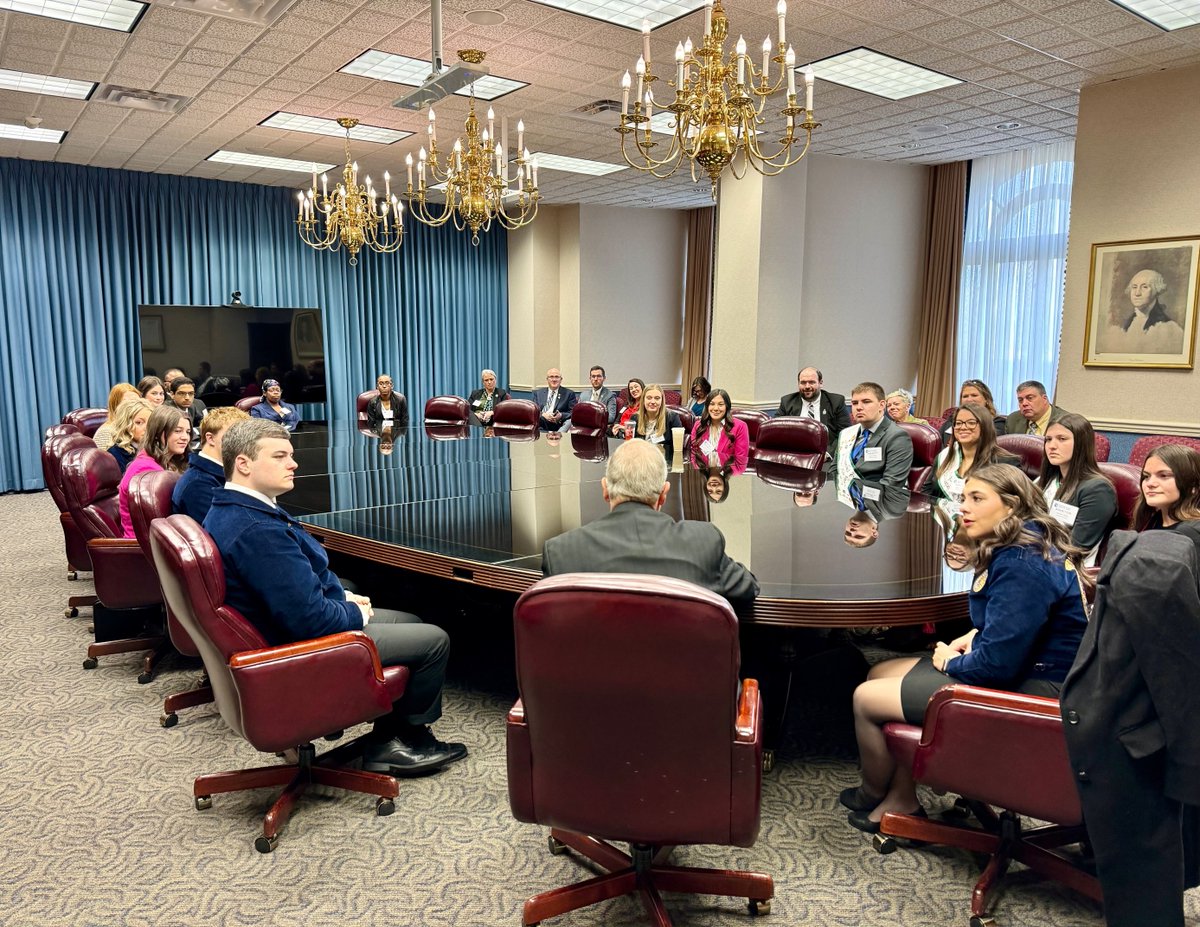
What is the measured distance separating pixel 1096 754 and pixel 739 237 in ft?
23.1

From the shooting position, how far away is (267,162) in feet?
27.6

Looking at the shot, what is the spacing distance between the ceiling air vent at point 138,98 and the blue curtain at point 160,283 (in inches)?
118

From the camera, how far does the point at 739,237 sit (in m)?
8.03

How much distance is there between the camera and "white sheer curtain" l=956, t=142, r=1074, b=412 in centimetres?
823

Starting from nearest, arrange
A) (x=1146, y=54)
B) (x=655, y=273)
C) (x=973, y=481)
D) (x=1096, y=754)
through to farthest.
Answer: (x=1096, y=754) < (x=973, y=481) < (x=1146, y=54) < (x=655, y=273)

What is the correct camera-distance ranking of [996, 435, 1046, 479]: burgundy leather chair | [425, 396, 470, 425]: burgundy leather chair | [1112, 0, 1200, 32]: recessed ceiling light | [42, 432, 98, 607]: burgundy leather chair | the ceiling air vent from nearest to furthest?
[996, 435, 1046, 479]: burgundy leather chair
[42, 432, 98, 607]: burgundy leather chair
[1112, 0, 1200, 32]: recessed ceiling light
the ceiling air vent
[425, 396, 470, 425]: burgundy leather chair

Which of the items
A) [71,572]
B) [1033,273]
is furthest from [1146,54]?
[71,572]

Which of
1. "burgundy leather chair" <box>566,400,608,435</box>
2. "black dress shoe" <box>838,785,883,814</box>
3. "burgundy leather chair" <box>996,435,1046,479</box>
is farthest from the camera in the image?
"burgundy leather chair" <box>566,400,608,435</box>

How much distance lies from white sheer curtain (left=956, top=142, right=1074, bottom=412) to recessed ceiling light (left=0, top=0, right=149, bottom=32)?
7745mm

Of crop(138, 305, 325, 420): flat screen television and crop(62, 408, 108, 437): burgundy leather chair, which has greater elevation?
crop(138, 305, 325, 420): flat screen television

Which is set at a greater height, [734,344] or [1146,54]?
[1146,54]

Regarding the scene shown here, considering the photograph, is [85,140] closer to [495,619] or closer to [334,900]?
[495,619]

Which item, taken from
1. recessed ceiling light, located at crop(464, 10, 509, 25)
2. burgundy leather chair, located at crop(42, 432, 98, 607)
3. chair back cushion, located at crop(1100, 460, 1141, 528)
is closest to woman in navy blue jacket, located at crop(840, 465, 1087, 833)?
chair back cushion, located at crop(1100, 460, 1141, 528)

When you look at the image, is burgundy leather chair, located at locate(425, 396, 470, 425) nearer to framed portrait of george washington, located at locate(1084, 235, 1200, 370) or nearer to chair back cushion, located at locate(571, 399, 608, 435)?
chair back cushion, located at locate(571, 399, 608, 435)
